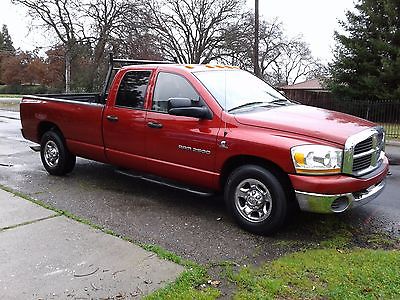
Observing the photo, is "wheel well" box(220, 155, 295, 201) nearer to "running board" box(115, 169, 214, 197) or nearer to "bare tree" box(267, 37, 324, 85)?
"running board" box(115, 169, 214, 197)

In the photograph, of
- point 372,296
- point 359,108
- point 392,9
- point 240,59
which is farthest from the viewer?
point 240,59

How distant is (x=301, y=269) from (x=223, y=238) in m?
1.05

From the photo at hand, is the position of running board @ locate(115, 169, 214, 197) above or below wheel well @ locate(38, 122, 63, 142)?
below

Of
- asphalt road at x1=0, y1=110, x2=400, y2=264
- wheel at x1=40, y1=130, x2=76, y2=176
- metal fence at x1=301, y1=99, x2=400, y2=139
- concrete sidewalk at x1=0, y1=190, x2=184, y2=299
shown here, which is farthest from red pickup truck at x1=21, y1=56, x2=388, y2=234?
metal fence at x1=301, y1=99, x2=400, y2=139

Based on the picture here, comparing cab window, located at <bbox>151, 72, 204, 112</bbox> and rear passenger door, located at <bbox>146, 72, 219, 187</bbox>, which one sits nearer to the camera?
rear passenger door, located at <bbox>146, 72, 219, 187</bbox>

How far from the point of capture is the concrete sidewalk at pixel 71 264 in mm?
3400

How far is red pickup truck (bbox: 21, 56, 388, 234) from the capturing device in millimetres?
4289

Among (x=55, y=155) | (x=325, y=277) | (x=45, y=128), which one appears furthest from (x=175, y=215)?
(x=45, y=128)

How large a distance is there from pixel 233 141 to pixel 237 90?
1066 millimetres

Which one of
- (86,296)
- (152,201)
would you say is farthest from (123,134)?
(86,296)

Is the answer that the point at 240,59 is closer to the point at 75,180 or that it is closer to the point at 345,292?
the point at 75,180

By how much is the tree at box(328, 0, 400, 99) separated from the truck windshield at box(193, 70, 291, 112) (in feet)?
56.9

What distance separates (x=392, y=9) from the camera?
2164 centimetres

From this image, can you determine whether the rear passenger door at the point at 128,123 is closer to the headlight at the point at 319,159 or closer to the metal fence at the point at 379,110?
→ the headlight at the point at 319,159
